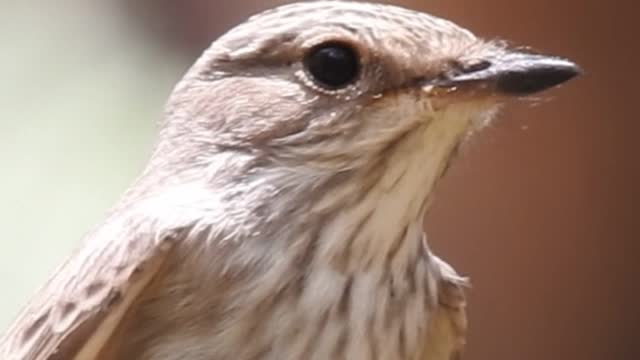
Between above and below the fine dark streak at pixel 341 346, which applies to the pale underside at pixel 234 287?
above

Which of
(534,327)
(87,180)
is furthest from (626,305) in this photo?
(87,180)

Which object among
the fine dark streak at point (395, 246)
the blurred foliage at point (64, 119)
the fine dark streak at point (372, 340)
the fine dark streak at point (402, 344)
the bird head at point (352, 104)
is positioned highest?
the bird head at point (352, 104)

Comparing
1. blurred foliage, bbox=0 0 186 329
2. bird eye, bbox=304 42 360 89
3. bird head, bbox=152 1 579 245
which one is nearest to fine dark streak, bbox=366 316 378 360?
bird head, bbox=152 1 579 245

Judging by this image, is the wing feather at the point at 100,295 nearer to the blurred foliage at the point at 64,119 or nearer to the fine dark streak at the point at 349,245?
the fine dark streak at the point at 349,245

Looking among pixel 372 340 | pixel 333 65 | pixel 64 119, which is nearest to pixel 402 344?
pixel 372 340

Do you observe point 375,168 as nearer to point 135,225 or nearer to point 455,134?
point 455,134

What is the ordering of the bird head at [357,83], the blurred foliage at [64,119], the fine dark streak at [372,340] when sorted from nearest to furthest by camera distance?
the bird head at [357,83]
the fine dark streak at [372,340]
the blurred foliage at [64,119]

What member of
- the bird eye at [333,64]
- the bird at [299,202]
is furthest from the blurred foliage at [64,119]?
the bird eye at [333,64]

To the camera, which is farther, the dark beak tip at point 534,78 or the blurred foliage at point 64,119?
the blurred foliage at point 64,119
